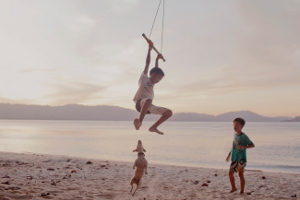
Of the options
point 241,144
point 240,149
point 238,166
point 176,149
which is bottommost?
point 176,149

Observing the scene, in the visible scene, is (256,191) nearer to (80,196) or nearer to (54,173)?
(80,196)

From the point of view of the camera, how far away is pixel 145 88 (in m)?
5.41

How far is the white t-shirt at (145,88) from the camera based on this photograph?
5379 mm

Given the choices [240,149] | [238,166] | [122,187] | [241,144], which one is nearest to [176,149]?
[122,187]

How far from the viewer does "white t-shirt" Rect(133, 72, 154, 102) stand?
17.6 ft

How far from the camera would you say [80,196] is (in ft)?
29.2

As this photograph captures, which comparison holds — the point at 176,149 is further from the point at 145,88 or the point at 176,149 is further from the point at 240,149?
the point at 145,88

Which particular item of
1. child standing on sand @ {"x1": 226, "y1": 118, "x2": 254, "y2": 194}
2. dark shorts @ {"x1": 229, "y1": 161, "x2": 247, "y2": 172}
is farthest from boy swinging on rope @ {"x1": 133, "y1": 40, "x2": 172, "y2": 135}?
dark shorts @ {"x1": 229, "y1": 161, "x2": 247, "y2": 172}

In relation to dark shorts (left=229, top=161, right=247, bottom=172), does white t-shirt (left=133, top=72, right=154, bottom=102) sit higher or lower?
higher

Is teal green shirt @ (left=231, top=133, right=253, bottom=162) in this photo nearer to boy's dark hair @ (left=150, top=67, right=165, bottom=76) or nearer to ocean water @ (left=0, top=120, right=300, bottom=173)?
boy's dark hair @ (left=150, top=67, right=165, bottom=76)

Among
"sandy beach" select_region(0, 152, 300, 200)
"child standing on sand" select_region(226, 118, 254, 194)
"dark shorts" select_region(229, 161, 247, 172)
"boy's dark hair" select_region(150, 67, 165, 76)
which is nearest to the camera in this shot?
"boy's dark hair" select_region(150, 67, 165, 76)

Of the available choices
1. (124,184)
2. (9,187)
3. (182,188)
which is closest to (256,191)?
(182,188)

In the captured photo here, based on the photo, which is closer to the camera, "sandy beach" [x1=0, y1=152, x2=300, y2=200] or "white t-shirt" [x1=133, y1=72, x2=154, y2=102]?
"white t-shirt" [x1=133, y1=72, x2=154, y2=102]

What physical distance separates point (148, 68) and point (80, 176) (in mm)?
9538
